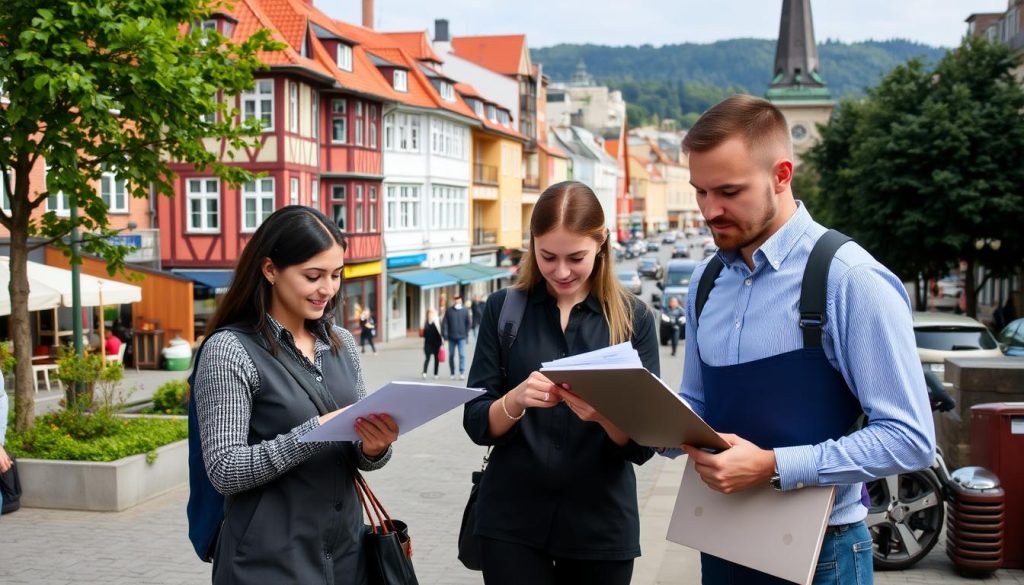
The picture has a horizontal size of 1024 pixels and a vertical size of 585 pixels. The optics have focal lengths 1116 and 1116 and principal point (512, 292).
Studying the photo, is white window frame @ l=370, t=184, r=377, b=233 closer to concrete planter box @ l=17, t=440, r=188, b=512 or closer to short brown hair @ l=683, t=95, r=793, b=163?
concrete planter box @ l=17, t=440, r=188, b=512

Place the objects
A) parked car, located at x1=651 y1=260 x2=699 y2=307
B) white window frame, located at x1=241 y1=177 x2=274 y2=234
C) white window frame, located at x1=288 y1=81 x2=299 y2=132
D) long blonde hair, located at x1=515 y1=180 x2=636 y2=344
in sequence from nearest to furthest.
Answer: long blonde hair, located at x1=515 y1=180 x2=636 y2=344
white window frame, located at x1=241 y1=177 x2=274 y2=234
white window frame, located at x1=288 y1=81 x2=299 y2=132
parked car, located at x1=651 y1=260 x2=699 y2=307

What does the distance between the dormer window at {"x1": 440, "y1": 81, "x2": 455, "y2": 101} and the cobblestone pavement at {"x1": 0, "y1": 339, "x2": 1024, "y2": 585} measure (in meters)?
39.4

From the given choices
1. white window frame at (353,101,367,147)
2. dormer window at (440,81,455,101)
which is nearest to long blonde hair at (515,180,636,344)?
white window frame at (353,101,367,147)

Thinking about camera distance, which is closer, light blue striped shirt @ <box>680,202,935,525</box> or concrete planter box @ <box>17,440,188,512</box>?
light blue striped shirt @ <box>680,202,935,525</box>

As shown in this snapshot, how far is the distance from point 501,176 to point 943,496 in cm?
5334

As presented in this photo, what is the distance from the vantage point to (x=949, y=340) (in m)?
15.8

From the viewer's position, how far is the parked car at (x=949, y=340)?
50.9ft

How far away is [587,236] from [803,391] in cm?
112

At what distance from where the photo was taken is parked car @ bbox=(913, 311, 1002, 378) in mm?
15508

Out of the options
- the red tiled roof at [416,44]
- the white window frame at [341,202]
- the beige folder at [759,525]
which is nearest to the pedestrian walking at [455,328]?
the white window frame at [341,202]

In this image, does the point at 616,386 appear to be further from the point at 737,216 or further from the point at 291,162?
the point at 291,162

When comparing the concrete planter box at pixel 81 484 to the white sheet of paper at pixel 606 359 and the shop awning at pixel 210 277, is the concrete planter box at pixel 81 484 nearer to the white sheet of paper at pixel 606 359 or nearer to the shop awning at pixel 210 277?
the white sheet of paper at pixel 606 359

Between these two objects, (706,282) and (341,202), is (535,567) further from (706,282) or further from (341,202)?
(341,202)

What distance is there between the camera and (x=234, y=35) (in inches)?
1329
